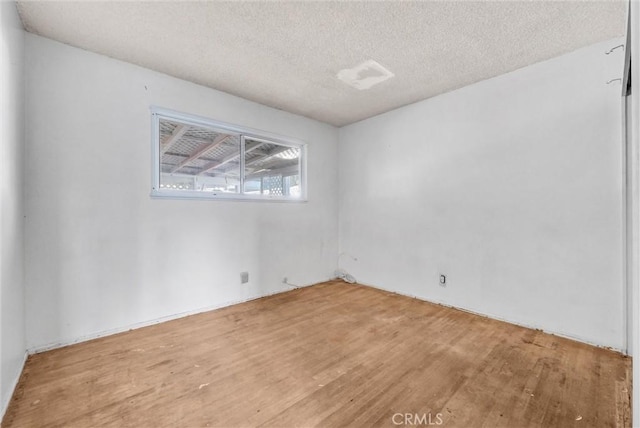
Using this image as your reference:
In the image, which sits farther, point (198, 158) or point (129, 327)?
point (198, 158)

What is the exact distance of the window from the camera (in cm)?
272

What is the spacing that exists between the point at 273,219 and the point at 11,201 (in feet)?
7.62

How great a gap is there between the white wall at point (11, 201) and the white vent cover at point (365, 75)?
2.43 m

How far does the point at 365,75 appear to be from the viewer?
2738 millimetres

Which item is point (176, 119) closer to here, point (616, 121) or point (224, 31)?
point (224, 31)

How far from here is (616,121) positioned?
6.85ft

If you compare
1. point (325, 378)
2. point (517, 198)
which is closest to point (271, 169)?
point (325, 378)

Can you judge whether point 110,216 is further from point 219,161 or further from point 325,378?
point 325,378

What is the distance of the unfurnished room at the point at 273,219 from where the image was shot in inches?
62.5

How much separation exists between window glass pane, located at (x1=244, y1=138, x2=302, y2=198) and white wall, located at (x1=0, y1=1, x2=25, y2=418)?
6.21 feet

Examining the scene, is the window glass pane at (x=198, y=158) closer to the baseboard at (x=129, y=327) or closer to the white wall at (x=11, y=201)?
the white wall at (x=11, y=201)

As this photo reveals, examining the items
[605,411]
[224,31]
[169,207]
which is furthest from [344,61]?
[605,411]

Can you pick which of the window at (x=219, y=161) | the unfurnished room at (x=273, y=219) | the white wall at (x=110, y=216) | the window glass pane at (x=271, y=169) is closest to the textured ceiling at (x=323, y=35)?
the unfurnished room at (x=273, y=219)

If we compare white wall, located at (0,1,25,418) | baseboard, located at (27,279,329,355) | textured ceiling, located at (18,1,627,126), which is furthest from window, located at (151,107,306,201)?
baseboard, located at (27,279,329,355)
